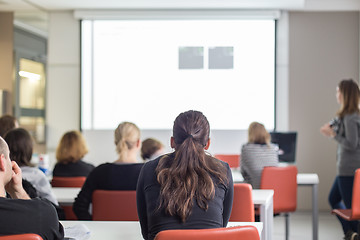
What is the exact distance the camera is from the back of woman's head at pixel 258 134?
4855mm

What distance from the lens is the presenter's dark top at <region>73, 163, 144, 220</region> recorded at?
11.0ft

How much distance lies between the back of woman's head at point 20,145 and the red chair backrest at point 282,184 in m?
2.25

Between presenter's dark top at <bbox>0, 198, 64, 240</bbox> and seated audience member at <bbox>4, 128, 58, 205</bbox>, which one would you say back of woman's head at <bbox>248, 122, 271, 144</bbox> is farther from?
presenter's dark top at <bbox>0, 198, 64, 240</bbox>

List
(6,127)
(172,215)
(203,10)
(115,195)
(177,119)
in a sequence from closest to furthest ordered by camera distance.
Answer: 1. (172,215)
2. (177,119)
3. (115,195)
4. (6,127)
5. (203,10)

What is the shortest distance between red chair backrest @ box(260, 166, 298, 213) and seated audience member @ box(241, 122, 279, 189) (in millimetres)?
100

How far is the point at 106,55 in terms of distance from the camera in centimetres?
757

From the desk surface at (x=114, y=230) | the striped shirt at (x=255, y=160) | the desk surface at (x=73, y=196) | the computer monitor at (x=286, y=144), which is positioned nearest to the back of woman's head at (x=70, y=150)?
the desk surface at (x=73, y=196)

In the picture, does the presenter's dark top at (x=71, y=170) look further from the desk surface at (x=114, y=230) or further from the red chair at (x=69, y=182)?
the desk surface at (x=114, y=230)

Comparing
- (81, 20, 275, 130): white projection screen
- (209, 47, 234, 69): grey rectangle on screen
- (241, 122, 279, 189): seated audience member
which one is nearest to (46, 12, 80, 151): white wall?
(81, 20, 275, 130): white projection screen

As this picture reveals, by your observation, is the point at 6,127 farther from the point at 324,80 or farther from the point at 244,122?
the point at 324,80

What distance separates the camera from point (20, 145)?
10.6 feet

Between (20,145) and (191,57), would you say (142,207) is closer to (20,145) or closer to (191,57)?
(20,145)

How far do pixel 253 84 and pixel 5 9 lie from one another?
3.84 metres

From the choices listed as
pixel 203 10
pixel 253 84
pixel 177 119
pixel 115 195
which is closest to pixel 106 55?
pixel 203 10
